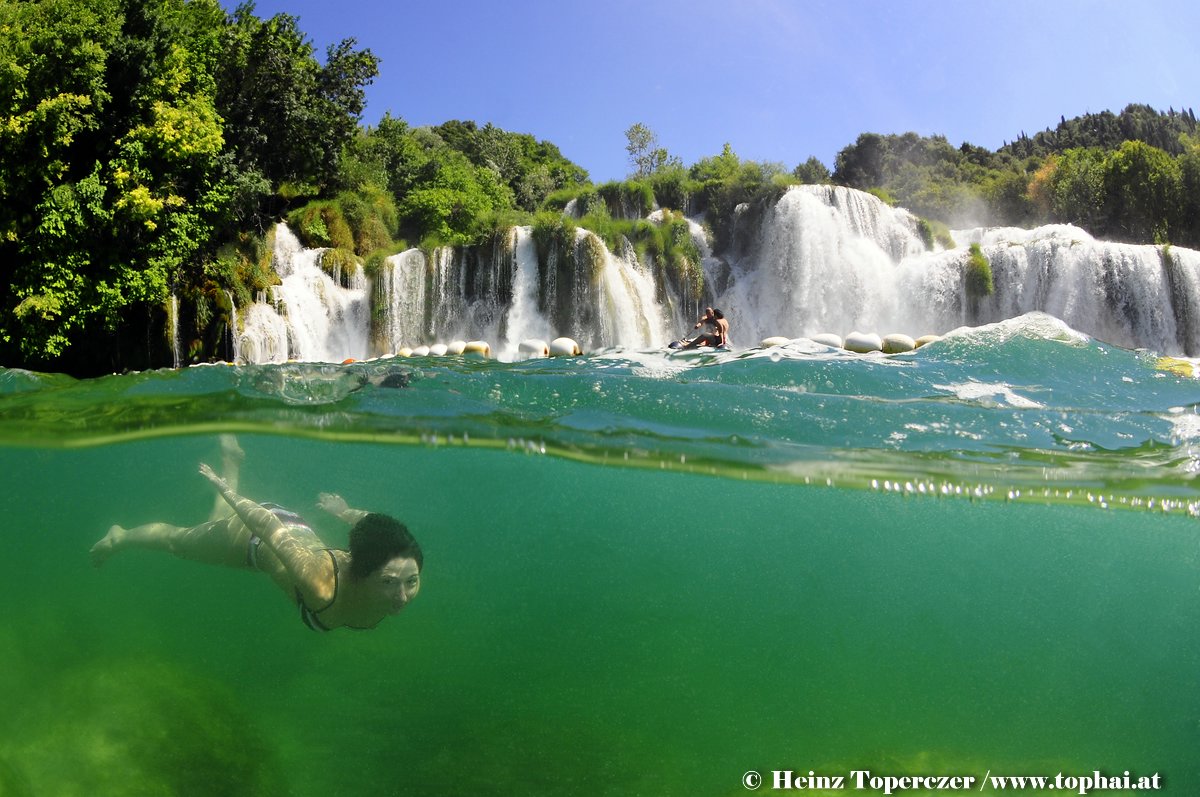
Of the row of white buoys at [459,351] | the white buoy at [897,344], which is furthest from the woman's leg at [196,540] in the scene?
the white buoy at [897,344]

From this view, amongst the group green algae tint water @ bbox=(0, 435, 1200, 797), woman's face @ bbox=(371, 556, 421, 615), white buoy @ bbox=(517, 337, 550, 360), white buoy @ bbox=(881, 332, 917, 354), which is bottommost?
green algae tint water @ bbox=(0, 435, 1200, 797)

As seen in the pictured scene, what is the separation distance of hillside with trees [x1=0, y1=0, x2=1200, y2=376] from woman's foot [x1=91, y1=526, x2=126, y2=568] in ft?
40.4

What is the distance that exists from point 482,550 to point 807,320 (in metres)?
17.6

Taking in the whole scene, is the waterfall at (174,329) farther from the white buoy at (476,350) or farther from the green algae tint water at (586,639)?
the green algae tint water at (586,639)

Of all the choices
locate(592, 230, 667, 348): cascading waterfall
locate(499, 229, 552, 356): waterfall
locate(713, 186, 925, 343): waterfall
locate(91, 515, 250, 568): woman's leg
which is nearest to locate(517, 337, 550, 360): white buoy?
locate(592, 230, 667, 348): cascading waterfall

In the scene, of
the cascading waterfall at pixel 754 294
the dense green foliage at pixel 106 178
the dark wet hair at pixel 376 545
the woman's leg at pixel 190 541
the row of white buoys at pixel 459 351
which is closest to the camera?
the dark wet hair at pixel 376 545

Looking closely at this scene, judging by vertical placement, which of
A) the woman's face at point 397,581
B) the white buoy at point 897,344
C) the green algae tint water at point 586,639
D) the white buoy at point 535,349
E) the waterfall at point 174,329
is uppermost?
the waterfall at point 174,329

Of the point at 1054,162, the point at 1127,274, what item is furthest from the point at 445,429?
the point at 1054,162

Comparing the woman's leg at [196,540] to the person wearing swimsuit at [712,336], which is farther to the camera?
the person wearing swimsuit at [712,336]

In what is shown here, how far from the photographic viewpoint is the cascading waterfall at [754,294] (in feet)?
76.2

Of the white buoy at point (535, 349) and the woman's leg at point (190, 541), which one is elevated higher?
the white buoy at point (535, 349)

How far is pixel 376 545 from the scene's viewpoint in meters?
6.77

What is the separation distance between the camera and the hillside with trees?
19.2 meters

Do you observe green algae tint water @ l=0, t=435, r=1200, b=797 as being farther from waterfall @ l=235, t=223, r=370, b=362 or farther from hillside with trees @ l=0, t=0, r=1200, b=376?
waterfall @ l=235, t=223, r=370, b=362
